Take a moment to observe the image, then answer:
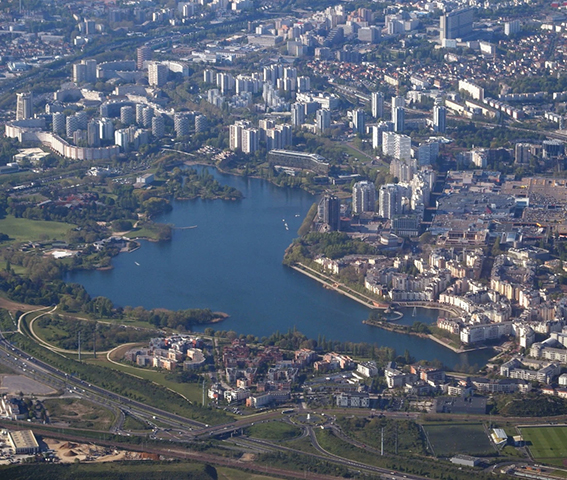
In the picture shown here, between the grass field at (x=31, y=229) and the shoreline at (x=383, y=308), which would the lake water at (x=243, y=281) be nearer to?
the shoreline at (x=383, y=308)

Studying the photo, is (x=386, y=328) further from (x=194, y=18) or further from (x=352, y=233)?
(x=194, y=18)

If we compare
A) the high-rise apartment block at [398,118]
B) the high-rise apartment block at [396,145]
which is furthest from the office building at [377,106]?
the high-rise apartment block at [396,145]

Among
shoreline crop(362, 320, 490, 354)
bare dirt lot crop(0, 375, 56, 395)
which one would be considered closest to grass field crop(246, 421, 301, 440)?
bare dirt lot crop(0, 375, 56, 395)

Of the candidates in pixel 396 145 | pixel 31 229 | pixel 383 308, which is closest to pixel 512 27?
pixel 396 145

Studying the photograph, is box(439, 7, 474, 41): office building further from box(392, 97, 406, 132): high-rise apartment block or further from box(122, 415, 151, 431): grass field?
box(122, 415, 151, 431): grass field

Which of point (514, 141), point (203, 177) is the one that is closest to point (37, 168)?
point (203, 177)

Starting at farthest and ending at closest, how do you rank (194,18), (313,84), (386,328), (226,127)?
(194,18)
(313,84)
(226,127)
(386,328)

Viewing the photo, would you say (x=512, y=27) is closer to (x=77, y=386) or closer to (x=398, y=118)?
(x=398, y=118)
